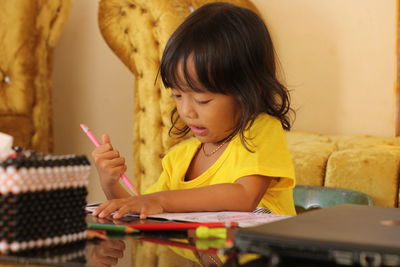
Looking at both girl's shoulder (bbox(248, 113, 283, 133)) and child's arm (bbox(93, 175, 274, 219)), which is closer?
child's arm (bbox(93, 175, 274, 219))

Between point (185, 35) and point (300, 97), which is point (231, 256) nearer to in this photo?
point (185, 35)

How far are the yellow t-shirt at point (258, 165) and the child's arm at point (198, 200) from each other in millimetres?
27

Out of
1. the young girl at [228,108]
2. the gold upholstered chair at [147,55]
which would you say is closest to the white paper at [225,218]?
the young girl at [228,108]

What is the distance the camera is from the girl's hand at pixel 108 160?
1148 millimetres

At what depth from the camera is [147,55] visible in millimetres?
2369

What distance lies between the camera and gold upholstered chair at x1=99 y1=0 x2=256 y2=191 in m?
2.34

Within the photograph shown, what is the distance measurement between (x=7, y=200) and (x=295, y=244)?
0.86 ft

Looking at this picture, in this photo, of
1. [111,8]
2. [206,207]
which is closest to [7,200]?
[206,207]

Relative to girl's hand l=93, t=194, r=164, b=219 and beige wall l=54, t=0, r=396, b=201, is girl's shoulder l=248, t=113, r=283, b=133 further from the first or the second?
beige wall l=54, t=0, r=396, b=201

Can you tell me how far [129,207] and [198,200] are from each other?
194 millimetres

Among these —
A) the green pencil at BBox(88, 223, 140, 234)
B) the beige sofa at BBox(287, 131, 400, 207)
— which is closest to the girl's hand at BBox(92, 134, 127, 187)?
the green pencil at BBox(88, 223, 140, 234)

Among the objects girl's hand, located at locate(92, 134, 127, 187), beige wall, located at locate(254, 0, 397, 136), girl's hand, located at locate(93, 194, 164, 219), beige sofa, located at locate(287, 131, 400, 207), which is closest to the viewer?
girl's hand, located at locate(93, 194, 164, 219)

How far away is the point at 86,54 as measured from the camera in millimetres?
2736

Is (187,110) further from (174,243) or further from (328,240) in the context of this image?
(328,240)
